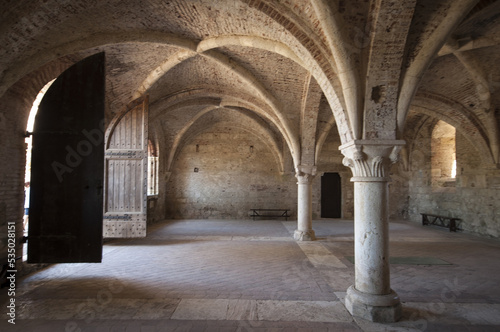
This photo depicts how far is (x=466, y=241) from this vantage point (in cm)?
895

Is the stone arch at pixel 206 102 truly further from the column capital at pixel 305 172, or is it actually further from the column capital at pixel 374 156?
the column capital at pixel 374 156

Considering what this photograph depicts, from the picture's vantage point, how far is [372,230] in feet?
A: 12.5

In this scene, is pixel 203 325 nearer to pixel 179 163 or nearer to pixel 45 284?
pixel 45 284

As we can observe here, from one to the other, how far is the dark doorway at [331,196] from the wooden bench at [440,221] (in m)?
3.60

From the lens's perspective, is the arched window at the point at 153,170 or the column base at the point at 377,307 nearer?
the column base at the point at 377,307

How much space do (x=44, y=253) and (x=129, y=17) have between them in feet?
12.8

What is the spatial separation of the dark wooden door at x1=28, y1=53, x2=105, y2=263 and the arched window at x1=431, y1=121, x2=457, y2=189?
42.3ft

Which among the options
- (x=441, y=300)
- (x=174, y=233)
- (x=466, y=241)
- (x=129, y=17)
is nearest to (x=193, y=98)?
(x=174, y=233)

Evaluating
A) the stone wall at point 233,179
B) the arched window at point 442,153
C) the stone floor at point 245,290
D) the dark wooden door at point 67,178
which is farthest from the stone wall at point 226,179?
the dark wooden door at point 67,178

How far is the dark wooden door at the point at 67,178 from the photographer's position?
4.41 meters

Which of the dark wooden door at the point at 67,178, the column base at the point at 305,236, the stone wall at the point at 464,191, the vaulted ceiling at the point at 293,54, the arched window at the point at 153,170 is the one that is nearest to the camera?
the vaulted ceiling at the point at 293,54

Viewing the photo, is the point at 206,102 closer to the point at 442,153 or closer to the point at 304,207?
the point at 304,207

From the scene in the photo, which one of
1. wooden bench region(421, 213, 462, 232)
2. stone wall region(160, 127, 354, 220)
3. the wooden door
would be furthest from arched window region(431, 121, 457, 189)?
the wooden door

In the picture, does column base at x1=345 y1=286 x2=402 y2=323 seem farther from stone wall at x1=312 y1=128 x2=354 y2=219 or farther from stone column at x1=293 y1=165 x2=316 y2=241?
stone wall at x1=312 y1=128 x2=354 y2=219
